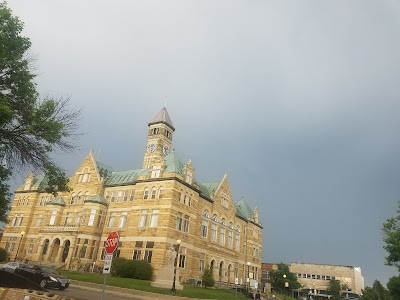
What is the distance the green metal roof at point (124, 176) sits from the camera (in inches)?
2031

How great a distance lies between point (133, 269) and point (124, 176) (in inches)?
689

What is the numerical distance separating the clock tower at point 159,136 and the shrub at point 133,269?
31000 millimetres

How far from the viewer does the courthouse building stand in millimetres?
44406

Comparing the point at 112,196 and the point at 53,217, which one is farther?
the point at 53,217

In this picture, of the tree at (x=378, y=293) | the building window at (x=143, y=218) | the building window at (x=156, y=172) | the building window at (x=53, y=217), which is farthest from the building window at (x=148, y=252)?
the tree at (x=378, y=293)

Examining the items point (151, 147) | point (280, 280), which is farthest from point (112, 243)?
point (280, 280)

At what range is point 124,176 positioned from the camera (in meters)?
53.6

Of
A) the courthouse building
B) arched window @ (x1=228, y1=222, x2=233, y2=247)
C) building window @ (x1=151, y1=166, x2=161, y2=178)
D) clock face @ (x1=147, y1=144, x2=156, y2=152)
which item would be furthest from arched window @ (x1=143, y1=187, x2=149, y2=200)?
clock face @ (x1=147, y1=144, x2=156, y2=152)

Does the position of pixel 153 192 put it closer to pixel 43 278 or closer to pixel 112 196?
pixel 112 196

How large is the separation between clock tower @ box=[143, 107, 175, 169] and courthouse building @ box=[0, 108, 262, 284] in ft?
45.7

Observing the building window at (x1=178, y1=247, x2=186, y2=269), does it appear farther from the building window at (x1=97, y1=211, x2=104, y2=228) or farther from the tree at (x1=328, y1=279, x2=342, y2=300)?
the tree at (x1=328, y1=279, x2=342, y2=300)

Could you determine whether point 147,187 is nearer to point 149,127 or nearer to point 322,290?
point 149,127

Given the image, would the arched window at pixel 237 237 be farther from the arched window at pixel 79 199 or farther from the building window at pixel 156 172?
the arched window at pixel 79 199

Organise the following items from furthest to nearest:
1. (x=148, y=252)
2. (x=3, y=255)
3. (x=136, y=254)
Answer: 1. (x=3, y=255)
2. (x=136, y=254)
3. (x=148, y=252)
